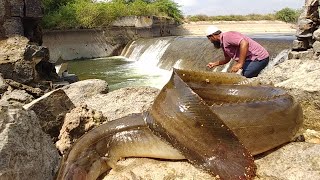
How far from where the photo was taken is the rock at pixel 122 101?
172 inches

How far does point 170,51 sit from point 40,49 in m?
9.80

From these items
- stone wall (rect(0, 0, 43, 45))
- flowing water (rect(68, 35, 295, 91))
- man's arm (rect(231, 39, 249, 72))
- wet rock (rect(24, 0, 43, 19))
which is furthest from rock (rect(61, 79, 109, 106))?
flowing water (rect(68, 35, 295, 91))

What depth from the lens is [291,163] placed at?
250cm

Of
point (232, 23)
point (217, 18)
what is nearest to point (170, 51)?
point (232, 23)

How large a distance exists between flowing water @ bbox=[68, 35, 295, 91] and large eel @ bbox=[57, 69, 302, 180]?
855 cm

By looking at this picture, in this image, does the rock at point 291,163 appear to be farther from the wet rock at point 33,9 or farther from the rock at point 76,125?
the wet rock at point 33,9

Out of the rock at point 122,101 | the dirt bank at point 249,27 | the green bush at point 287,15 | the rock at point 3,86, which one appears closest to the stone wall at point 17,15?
the rock at point 3,86

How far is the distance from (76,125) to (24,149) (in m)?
1.03

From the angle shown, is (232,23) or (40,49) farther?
(232,23)

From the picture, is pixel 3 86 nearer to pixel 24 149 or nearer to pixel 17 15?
pixel 17 15

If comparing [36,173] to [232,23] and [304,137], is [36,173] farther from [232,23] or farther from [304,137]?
[232,23]

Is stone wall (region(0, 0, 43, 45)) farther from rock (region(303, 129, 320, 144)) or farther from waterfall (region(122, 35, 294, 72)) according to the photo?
rock (region(303, 129, 320, 144))

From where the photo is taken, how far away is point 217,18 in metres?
37.5

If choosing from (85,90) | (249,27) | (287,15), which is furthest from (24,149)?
(287,15)
